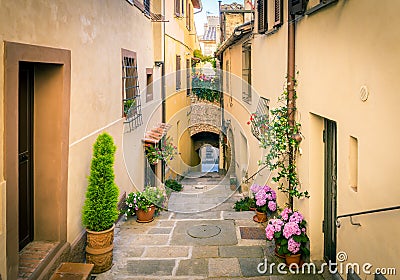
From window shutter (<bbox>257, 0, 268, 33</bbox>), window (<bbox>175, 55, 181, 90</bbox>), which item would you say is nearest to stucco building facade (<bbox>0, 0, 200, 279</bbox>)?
window shutter (<bbox>257, 0, 268, 33</bbox>)

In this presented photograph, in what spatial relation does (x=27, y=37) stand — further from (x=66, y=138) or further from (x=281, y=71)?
(x=281, y=71)

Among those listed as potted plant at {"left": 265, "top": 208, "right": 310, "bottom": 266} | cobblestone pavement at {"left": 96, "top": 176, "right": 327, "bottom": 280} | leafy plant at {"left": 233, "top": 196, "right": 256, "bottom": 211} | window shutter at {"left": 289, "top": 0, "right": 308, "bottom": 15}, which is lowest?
cobblestone pavement at {"left": 96, "top": 176, "right": 327, "bottom": 280}

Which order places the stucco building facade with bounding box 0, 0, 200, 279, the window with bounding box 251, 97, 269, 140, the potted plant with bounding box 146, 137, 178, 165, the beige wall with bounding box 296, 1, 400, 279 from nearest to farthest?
the beige wall with bounding box 296, 1, 400, 279
the stucco building facade with bounding box 0, 0, 200, 279
the window with bounding box 251, 97, 269, 140
the potted plant with bounding box 146, 137, 178, 165

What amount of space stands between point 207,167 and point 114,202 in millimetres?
26737

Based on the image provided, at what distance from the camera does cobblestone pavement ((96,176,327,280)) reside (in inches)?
251

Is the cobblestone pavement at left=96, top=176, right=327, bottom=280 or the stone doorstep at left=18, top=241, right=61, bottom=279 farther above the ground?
the stone doorstep at left=18, top=241, right=61, bottom=279

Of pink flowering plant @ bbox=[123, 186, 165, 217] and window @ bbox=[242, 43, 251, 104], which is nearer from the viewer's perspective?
pink flowering plant @ bbox=[123, 186, 165, 217]

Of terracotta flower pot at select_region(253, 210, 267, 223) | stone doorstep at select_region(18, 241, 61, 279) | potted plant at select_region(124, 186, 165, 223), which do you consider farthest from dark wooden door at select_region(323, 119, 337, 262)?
potted plant at select_region(124, 186, 165, 223)

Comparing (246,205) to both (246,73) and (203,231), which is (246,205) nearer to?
(203,231)

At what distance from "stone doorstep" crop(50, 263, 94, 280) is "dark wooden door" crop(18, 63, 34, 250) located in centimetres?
55

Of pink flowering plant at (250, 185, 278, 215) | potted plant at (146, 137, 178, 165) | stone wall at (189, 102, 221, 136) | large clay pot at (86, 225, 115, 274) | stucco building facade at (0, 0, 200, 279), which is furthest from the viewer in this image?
stone wall at (189, 102, 221, 136)

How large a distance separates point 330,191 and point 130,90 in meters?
5.96

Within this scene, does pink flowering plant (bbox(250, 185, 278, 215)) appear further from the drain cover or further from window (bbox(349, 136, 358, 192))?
window (bbox(349, 136, 358, 192))

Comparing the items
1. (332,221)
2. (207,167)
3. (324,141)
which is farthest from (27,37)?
(207,167)
